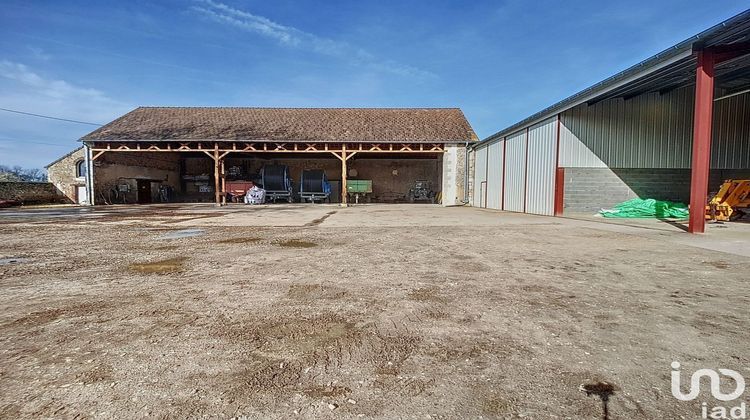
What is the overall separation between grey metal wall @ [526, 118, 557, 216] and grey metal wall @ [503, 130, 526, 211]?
0.52 metres

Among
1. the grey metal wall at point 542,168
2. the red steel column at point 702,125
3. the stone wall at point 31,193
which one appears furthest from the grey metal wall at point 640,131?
the stone wall at point 31,193

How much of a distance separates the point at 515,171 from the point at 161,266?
1617cm

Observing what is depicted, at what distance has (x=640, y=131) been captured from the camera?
14023 millimetres

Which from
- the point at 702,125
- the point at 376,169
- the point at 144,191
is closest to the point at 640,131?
the point at 702,125

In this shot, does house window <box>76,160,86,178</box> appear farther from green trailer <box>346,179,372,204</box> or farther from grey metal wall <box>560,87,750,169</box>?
grey metal wall <box>560,87,750,169</box>

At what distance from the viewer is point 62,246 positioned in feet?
20.7

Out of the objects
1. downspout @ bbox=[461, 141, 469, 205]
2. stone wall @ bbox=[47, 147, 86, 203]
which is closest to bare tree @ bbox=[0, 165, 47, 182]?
stone wall @ bbox=[47, 147, 86, 203]

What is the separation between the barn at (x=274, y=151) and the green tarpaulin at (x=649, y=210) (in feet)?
31.9

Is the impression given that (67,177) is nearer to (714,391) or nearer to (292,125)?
(292,125)

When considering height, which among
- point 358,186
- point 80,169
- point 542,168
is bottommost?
point 358,186

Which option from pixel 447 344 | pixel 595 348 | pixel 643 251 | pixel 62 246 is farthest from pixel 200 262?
pixel 643 251

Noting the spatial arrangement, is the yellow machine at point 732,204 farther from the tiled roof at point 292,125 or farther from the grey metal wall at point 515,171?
the tiled roof at point 292,125

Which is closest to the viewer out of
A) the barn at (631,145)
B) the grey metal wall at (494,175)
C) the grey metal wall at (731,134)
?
the barn at (631,145)

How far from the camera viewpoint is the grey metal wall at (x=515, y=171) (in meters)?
16.6
